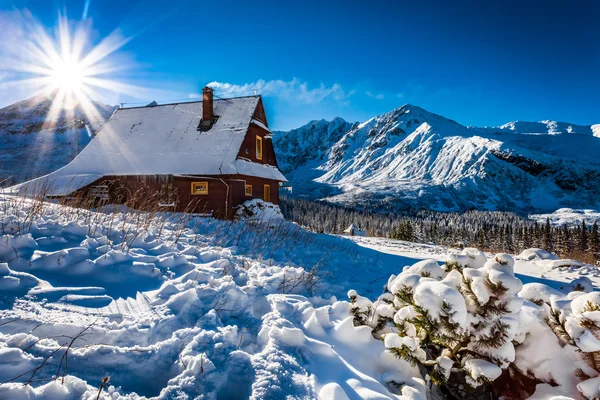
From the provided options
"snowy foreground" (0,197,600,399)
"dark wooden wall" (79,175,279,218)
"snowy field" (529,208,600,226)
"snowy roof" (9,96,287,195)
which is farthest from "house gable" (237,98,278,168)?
"snowy field" (529,208,600,226)

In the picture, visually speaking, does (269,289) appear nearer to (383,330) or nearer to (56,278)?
(383,330)

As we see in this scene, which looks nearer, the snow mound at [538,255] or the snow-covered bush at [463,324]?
the snow-covered bush at [463,324]

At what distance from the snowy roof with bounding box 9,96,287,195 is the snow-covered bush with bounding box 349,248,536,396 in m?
15.3

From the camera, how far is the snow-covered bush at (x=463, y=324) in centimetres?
252

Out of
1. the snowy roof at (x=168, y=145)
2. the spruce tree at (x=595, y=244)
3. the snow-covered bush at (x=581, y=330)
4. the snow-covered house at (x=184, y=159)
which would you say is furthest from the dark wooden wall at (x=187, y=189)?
the spruce tree at (x=595, y=244)

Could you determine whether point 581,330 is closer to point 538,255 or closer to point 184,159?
point 538,255

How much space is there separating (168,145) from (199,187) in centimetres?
366

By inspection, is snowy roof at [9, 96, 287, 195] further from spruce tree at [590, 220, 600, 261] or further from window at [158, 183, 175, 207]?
spruce tree at [590, 220, 600, 261]

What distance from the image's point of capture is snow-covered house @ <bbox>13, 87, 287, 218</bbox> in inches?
700

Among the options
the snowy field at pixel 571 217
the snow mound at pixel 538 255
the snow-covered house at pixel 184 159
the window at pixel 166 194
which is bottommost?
the snowy field at pixel 571 217

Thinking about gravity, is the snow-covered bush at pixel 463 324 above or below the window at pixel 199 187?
below

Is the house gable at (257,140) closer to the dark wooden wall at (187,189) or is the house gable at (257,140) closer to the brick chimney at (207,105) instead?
the dark wooden wall at (187,189)

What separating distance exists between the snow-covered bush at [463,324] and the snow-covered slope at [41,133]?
95621mm

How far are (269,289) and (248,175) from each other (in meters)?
14.3
